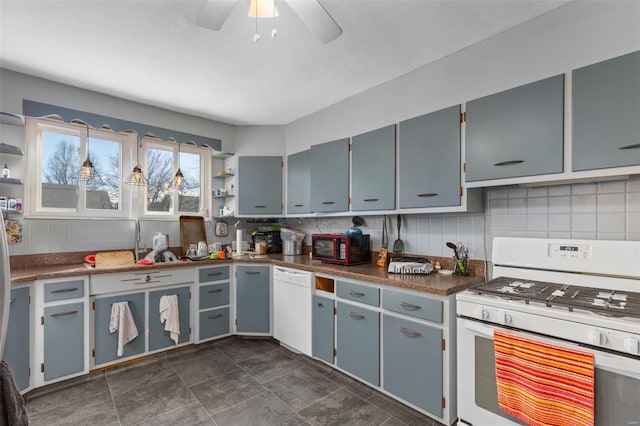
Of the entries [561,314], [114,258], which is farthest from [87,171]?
[561,314]

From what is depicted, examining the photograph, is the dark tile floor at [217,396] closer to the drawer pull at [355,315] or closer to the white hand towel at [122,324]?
the white hand towel at [122,324]

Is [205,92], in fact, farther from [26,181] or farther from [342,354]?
[342,354]

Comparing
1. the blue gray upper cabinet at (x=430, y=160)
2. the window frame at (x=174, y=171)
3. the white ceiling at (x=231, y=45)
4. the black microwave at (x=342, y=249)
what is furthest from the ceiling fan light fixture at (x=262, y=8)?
the window frame at (x=174, y=171)

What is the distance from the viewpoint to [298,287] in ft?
9.02

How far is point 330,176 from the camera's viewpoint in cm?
293

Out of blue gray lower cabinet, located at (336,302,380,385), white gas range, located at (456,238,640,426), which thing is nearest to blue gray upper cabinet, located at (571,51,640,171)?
white gas range, located at (456,238,640,426)

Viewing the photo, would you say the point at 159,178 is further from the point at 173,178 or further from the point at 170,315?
the point at 170,315

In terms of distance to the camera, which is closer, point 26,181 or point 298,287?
point 26,181

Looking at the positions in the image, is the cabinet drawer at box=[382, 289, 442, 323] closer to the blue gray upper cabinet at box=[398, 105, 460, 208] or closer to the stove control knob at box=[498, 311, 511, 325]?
the stove control knob at box=[498, 311, 511, 325]

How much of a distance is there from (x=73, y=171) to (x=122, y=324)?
1537mm

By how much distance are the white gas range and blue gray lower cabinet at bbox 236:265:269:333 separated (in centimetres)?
197

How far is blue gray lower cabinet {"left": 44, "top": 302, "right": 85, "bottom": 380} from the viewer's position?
7.29 feet

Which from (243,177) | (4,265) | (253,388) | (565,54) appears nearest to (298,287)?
(253,388)

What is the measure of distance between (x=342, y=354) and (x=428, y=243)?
1140 mm
